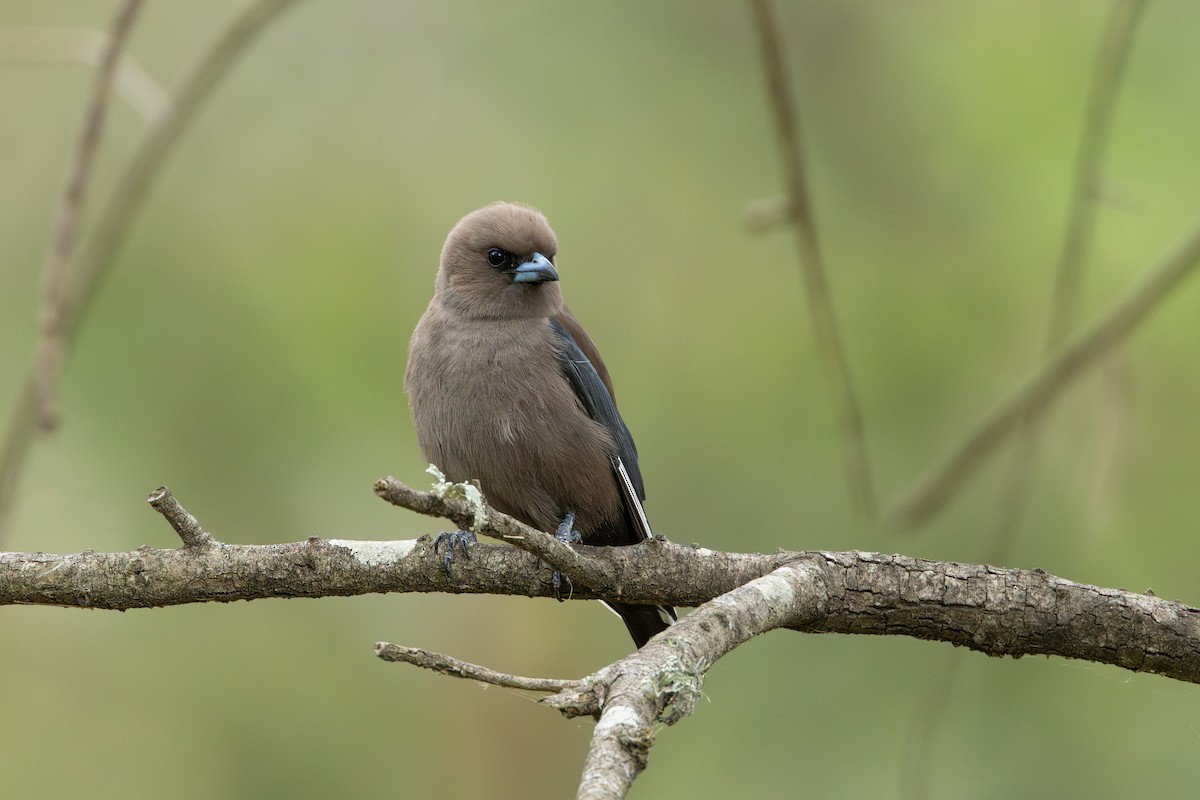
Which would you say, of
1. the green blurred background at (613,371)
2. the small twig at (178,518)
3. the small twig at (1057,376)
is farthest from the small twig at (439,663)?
the green blurred background at (613,371)

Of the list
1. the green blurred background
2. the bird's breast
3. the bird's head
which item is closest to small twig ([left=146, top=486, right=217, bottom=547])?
the bird's breast

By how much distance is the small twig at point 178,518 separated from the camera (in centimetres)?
285

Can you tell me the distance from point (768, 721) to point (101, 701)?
365 centimetres

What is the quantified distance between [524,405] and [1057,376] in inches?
79.3

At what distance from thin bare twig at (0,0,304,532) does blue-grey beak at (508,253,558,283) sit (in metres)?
1.35

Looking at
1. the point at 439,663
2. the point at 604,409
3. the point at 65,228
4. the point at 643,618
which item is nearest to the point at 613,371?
the point at 604,409

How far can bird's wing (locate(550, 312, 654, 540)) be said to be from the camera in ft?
15.3

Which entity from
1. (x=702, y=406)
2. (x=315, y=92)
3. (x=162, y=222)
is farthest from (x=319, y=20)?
(x=702, y=406)

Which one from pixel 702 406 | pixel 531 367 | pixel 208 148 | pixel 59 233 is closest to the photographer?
pixel 59 233

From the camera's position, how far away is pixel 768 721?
6664 millimetres

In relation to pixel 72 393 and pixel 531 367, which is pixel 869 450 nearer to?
pixel 531 367

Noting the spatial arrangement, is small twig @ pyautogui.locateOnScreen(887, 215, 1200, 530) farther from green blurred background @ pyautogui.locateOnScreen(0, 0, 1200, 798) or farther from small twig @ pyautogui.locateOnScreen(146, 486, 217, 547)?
small twig @ pyautogui.locateOnScreen(146, 486, 217, 547)

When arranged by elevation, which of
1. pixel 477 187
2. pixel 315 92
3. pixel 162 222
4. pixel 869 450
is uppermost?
pixel 315 92

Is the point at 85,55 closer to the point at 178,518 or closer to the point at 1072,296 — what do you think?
the point at 178,518
